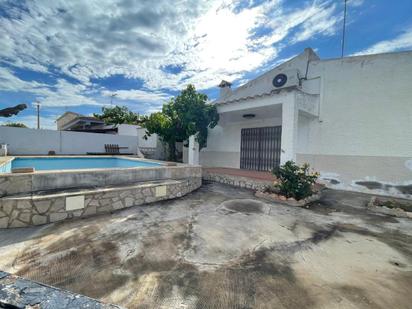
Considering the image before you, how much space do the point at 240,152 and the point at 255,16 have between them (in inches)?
283

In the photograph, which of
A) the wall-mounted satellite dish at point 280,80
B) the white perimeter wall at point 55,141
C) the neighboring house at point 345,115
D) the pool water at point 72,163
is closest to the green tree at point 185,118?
the neighboring house at point 345,115

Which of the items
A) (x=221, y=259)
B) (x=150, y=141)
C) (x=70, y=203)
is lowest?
(x=221, y=259)

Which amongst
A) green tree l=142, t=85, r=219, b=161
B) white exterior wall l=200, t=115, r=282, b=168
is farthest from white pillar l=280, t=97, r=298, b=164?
green tree l=142, t=85, r=219, b=161

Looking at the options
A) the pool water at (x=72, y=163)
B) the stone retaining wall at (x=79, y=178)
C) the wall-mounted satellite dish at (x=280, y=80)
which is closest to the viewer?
the stone retaining wall at (x=79, y=178)

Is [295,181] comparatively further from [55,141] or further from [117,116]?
[117,116]

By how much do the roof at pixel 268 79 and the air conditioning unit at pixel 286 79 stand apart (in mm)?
180

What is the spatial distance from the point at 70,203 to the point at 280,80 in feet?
35.2

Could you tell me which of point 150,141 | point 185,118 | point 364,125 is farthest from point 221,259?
point 150,141

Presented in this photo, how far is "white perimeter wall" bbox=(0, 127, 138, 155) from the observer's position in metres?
13.9

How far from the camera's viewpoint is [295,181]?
6.77m

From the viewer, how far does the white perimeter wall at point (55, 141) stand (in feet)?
45.7

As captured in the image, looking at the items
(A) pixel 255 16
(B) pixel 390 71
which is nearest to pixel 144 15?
(A) pixel 255 16

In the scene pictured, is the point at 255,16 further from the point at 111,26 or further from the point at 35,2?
the point at 35,2

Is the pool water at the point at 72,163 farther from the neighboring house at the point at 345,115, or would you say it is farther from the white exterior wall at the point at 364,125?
the white exterior wall at the point at 364,125
